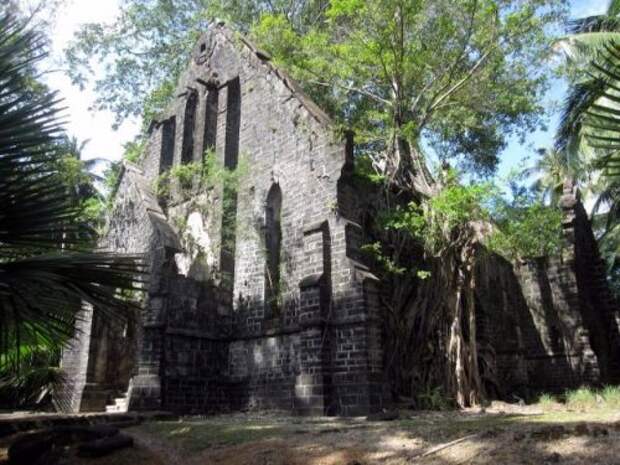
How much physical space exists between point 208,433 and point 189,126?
1219cm

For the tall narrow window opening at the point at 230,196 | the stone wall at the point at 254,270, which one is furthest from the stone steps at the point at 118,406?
the tall narrow window opening at the point at 230,196

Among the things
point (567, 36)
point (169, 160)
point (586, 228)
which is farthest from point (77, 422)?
point (567, 36)

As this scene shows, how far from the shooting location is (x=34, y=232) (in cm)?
Answer: 546

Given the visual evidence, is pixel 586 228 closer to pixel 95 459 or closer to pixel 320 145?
pixel 320 145

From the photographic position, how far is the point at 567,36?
2025 cm

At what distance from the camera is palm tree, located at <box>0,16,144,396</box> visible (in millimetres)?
4980

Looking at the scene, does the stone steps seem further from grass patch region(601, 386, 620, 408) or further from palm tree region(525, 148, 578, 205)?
palm tree region(525, 148, 578, 205)

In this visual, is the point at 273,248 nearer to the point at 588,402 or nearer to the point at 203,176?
the point at 203,176

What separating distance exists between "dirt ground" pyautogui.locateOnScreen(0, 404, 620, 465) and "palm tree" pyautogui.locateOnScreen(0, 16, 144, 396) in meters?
2.61

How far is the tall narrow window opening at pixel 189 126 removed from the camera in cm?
1828

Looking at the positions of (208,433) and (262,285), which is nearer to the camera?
(208,433)

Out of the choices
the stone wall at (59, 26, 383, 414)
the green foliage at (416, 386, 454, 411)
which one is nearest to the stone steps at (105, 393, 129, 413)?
the stone wall at (59, 26, 383, 414)

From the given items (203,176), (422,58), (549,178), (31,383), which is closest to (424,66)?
(422,58)

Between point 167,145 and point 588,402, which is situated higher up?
point 167,145
